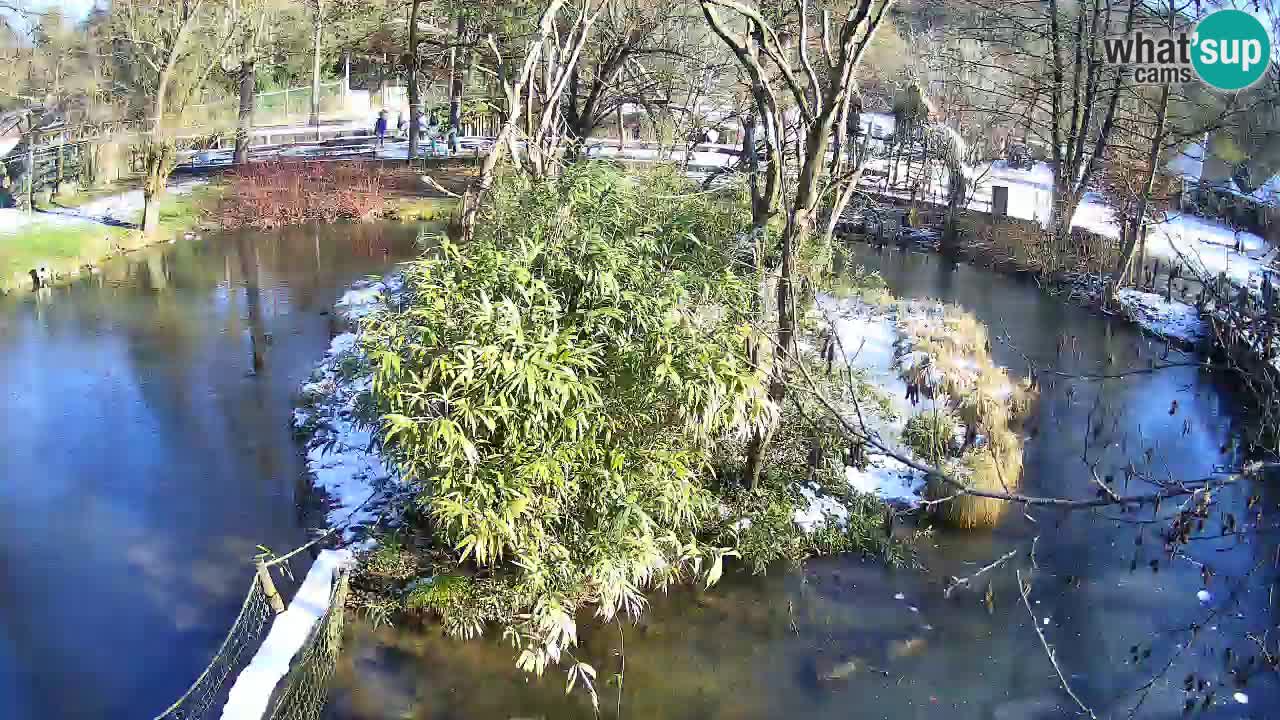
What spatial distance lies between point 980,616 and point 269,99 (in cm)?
3158

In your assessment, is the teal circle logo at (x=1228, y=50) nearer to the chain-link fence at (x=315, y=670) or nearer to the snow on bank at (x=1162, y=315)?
the snow on bank at (x=1162, y=315)

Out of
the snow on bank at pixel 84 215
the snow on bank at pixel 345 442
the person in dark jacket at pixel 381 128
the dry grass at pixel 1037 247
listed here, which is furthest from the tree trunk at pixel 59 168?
the dry grass at pixel 1037 247

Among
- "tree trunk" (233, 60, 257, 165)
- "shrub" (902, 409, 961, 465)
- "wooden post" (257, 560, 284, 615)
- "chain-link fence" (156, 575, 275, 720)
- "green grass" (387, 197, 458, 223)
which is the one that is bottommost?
"chain-link fence" (156, 575, 275, 720)

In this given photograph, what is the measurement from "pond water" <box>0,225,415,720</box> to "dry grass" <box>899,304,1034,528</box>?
528 cm

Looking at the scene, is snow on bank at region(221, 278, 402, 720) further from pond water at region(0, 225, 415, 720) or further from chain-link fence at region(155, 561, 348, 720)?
pond water at region(0, 225, 415, 720)

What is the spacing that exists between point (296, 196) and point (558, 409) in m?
16.0

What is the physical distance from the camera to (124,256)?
17531mm

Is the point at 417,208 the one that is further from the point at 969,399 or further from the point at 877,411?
the point at 969,399

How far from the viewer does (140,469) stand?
9.75 meters

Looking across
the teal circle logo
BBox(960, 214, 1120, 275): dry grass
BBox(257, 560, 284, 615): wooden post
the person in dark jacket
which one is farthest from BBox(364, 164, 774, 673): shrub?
the person in dark jacket

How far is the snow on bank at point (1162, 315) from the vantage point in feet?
46.0

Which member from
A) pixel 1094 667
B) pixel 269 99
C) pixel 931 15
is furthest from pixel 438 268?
pixel 269 99

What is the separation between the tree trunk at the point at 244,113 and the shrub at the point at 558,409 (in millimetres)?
18381

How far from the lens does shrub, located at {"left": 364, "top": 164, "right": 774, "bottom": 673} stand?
6.52 metres
